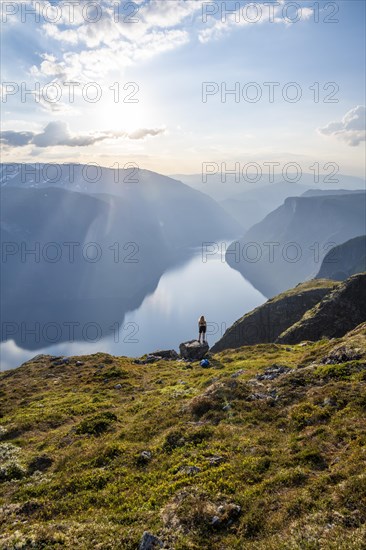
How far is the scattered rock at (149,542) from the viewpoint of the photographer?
34.8 ft

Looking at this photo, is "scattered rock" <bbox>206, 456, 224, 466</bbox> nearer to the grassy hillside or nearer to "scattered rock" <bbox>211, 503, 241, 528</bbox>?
the grassy hillside

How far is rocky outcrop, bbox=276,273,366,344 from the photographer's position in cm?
5397

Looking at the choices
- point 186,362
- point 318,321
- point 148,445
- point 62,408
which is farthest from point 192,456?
point 318,321

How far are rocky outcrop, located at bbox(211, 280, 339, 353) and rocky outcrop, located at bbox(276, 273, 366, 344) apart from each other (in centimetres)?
1633

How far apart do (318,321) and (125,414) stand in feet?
132

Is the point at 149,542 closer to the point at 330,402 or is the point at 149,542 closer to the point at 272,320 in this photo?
the point at 330,402

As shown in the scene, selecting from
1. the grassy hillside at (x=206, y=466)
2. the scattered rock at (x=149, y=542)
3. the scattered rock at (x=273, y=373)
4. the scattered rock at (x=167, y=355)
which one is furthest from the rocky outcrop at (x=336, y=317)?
the scattered rock at (x=149, y=542)

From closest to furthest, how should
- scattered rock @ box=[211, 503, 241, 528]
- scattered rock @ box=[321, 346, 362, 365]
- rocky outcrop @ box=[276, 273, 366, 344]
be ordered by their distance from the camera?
scattered rock @ box=[211, 503, 241, 528] → scattered rock @ box=[321, 346, 362, 365] → rocky outcrop @ box=[276, 273, 366, 344]

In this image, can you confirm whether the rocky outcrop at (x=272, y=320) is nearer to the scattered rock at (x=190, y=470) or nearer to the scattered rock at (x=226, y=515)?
the scattered rock at (x=190, y=470)

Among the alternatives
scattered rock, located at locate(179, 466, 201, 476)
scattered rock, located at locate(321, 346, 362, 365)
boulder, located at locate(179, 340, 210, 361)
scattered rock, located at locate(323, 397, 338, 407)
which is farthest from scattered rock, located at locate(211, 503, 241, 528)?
boulder, located at locate(179, 340, 210, 361)

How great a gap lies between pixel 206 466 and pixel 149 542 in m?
5.00

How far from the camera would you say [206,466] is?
600 inches

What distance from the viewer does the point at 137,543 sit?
36.1 ft

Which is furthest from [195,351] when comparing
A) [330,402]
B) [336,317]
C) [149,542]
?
[149,542]
